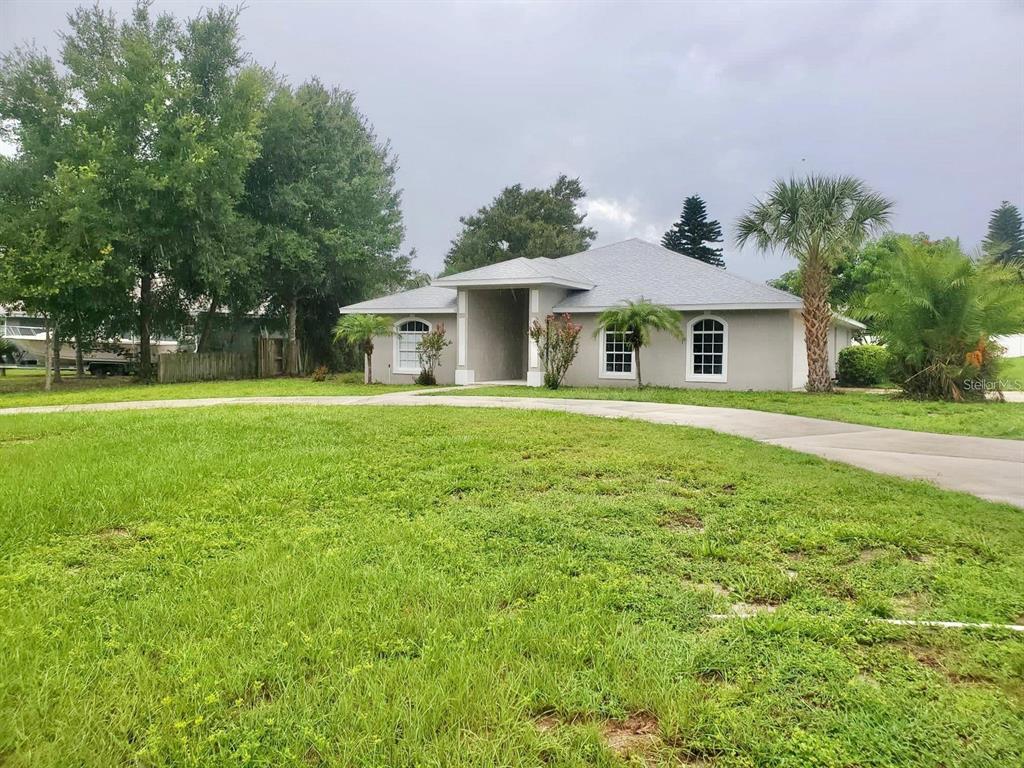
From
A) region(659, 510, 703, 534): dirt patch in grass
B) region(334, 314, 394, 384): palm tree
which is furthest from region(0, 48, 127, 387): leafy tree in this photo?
region(659, 510, 703, 534): dirt patch in grass

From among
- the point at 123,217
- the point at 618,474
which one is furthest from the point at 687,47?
the point at 123,217

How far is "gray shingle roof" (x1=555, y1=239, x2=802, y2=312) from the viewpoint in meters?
16.9

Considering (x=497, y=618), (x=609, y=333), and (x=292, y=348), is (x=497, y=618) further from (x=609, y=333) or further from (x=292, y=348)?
(x=292, y=348)

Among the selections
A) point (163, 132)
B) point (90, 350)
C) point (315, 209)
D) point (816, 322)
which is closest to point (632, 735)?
point (816, 322)

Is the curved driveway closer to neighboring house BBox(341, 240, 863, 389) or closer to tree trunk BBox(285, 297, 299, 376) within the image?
neighboring house BBox(341, 240, 863, 389)

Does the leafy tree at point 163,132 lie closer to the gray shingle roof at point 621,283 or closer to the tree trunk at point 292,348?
the tree trunk at point 292,348

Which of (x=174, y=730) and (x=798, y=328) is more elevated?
(x=798, y=328)

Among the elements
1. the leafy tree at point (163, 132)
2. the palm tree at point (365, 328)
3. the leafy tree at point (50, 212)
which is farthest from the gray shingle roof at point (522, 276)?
the leafy tree at point (50, 212)

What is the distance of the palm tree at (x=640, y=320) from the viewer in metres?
16.5

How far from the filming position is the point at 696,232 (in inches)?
1711

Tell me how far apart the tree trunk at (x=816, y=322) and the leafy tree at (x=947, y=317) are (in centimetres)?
119

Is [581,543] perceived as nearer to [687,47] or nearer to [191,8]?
[687,47]

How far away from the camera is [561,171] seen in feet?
153

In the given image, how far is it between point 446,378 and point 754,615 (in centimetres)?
1789
